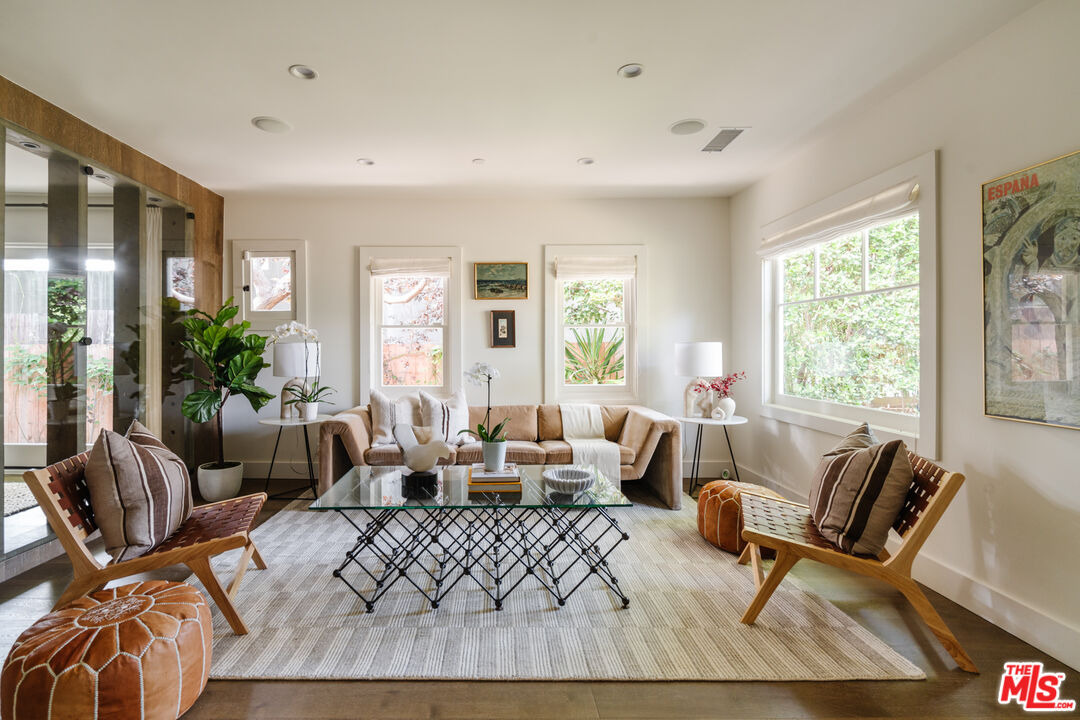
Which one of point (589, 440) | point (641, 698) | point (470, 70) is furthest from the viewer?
point (589, 440)

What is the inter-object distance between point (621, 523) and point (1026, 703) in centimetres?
224

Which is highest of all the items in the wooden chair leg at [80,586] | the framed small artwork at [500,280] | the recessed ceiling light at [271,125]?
the recessed ceiling light at [271,125]

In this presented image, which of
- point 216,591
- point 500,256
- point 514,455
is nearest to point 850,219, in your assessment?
point 514,455

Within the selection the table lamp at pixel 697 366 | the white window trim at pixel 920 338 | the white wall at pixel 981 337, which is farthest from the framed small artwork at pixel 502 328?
the white wall at pixel 981 337

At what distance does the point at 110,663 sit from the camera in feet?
5.30

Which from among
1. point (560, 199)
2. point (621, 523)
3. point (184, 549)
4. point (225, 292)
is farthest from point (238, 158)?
point (621, 523)

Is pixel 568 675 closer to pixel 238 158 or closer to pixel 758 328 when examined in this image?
pixel 758 328

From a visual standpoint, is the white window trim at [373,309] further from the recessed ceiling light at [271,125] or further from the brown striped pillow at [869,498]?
the brown striped pillow at [869,498]

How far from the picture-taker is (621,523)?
3807mm

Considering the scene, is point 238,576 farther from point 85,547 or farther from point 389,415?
point 389,415

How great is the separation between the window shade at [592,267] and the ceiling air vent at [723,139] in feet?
4.70

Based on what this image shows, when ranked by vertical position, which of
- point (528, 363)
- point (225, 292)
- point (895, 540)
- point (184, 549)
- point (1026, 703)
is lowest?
point (1026, 703)

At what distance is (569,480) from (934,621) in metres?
1.62

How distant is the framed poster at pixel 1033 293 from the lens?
2.11 meters
